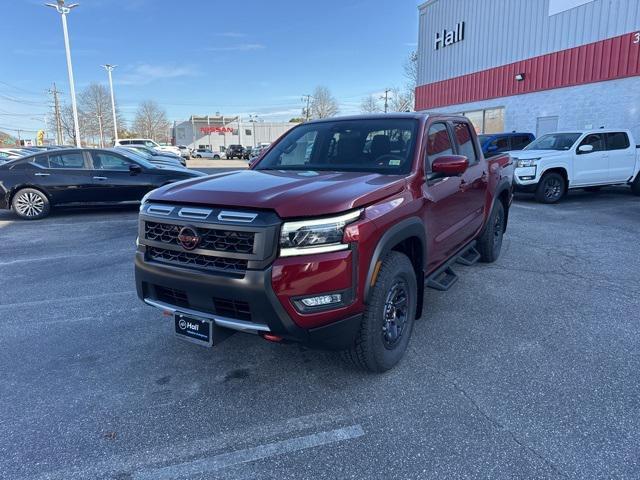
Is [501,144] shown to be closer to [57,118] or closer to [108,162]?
[108,162]

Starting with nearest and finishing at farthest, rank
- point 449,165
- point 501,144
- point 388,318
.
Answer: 1. point 388,318
2. point 449,165
3. point 501,144

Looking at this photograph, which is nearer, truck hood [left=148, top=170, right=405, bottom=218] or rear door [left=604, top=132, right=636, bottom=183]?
truck hood [left=148, top=170, right=405, bottom=218]

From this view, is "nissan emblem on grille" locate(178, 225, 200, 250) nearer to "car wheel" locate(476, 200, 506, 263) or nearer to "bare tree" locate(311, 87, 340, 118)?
"car wheel" locate(476, 200, 506, 263)

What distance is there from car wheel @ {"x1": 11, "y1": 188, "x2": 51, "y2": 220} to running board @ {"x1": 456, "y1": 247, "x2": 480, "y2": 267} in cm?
852

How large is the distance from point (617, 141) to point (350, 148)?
1040 cm

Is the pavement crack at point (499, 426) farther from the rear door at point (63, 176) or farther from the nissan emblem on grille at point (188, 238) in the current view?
the rear door at point (63, 176)

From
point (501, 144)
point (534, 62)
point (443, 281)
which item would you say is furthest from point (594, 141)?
point (534, 62)

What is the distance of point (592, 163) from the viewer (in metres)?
10.6

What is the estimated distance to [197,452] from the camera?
2359 mm

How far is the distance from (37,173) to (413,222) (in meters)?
A: 8.93

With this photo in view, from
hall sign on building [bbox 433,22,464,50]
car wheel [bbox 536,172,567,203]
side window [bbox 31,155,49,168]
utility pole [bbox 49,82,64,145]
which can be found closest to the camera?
side window [bbox 31,155,49,168]

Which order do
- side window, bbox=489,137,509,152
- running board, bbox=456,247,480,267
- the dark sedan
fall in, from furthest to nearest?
side window, bbox=489,137,509,152, the dark sedan, running board, bbox=456,247,480,267

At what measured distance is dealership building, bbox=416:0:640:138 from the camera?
1475cm

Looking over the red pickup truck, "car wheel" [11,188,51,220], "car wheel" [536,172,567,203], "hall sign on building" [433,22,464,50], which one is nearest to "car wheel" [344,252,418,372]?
the red pickup truck
